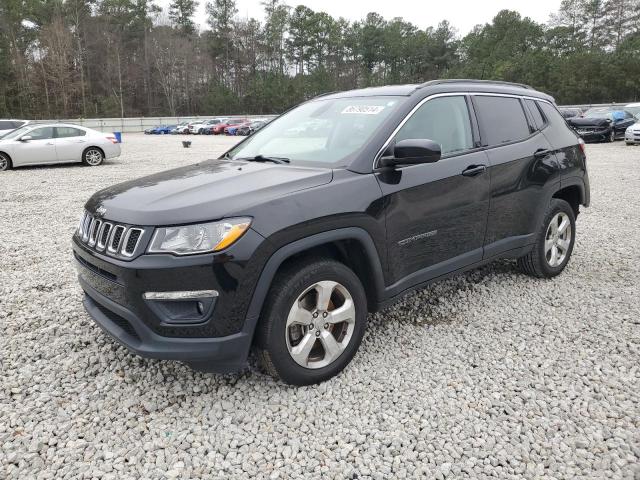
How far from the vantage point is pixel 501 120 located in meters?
4.13

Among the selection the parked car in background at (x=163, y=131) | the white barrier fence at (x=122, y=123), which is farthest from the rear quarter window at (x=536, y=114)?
the white barrier fence at (x=122, y=123)

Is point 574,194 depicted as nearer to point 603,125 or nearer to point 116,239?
point 116,239

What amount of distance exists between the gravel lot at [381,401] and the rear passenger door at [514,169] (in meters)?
0.63

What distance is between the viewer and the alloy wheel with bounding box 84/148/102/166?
15.2m

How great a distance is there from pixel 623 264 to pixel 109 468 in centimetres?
520

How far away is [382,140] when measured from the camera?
3.21 meters

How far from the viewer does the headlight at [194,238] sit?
8.25 feet

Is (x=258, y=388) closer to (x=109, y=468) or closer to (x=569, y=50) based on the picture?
(x=109, y=468)

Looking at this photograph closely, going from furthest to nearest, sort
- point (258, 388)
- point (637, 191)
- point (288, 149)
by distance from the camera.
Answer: point (637, 191) < point (288, 149) < point (258, 388)

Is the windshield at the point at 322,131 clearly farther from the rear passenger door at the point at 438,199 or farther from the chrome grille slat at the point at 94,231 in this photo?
the chrome grille slat at the point at 94,231

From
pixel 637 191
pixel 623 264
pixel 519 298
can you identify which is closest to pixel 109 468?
pixel 519 298

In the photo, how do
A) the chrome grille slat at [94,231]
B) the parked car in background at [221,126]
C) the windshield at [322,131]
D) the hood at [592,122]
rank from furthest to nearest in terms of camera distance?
the parked car in background at [221,126], the hood at [592,122], the windshield at [322,131], the chrome grille slat at [94,231]

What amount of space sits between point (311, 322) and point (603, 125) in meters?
22.1

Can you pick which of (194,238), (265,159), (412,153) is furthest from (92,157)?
(412,153)
